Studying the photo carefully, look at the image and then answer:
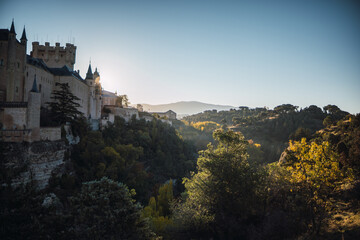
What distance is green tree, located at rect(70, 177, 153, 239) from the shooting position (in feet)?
38.2

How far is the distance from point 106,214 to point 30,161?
1290 centimetres

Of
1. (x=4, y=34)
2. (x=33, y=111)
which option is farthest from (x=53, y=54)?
(x=33, y=111)

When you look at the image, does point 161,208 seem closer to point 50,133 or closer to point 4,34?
point 50,133

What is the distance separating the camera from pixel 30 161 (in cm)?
1998

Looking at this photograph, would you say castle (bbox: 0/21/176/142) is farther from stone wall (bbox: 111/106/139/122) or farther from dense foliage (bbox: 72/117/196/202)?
stone wall (bbox: 111/106/139/122)

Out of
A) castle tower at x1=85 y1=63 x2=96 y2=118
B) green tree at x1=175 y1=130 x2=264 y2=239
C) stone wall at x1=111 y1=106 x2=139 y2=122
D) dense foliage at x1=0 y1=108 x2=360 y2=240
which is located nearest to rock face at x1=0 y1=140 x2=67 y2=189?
dense foliage at x1=0 y1=108 x2=360 y2=240

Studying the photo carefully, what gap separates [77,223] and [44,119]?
17.4 metres

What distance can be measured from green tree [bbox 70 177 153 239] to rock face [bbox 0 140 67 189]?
386 inches

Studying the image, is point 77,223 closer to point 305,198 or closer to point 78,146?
point 305,198

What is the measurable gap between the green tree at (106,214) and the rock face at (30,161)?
982 cm

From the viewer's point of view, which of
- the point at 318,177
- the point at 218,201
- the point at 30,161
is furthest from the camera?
the point at 30,161

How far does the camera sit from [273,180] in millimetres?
16781

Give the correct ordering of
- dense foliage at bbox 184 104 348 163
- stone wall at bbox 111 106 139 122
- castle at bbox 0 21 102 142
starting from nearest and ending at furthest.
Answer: castle at bbox 0 21 102 142
stone wall at bbox 111 106 139 122
dense foliage at bbox 184 104 348 163

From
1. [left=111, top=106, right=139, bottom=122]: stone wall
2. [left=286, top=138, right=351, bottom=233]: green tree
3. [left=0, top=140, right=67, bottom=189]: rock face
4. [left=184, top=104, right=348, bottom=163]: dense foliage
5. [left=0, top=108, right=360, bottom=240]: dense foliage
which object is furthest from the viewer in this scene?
[left=184, top=104, right=348, bottom=163]: dense foliage
